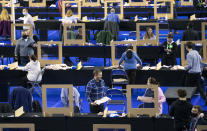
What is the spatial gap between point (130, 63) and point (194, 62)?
1639mm

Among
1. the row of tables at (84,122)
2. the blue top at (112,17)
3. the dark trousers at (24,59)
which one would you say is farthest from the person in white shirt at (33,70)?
the blue top at (112,17)

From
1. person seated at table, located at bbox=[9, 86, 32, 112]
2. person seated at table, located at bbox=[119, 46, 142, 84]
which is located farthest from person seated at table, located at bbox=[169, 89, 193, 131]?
person seated at table, located at bbox=[119, 46, 142, 84]

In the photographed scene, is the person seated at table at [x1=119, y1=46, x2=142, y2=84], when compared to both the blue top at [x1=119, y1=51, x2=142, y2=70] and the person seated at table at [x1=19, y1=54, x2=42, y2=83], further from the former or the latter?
the person seated at table at [x1=19, y1=54, x2=42, y2=83]

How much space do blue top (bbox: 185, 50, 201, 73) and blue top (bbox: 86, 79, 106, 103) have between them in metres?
3.02

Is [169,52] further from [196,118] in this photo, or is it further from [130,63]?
[196,118]

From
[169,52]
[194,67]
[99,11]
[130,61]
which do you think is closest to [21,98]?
[130,61]

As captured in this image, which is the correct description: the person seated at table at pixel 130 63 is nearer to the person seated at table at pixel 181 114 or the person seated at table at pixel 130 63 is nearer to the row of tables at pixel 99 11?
the person seated at table at pixel 181 114

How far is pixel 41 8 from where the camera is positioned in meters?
23.9

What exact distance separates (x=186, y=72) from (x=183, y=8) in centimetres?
912

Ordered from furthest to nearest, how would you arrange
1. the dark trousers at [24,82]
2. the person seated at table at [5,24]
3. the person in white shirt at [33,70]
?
the person seated at table at [5,24] < the person in white shirt at [33,70] < the dark trousers at [24,82]

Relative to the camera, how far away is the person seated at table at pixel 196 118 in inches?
432

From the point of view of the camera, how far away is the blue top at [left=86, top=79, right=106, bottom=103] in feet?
40.6

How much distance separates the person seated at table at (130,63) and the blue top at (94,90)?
8.39ft

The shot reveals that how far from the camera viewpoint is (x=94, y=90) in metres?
12.4
